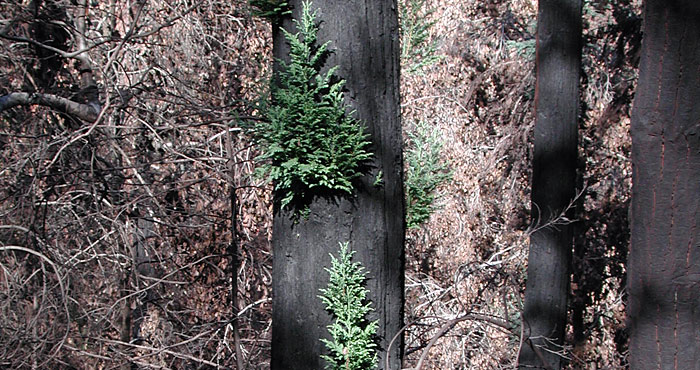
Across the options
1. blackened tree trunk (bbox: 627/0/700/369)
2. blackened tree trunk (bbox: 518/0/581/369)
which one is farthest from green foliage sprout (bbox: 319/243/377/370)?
blackened tree trunk (bbox: 518/0/581/369)

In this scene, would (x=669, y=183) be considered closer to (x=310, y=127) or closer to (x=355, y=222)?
(x=355, y=222)

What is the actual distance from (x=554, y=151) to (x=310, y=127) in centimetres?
572

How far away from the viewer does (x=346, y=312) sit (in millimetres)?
2318

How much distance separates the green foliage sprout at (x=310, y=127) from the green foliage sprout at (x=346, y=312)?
0.83 feet

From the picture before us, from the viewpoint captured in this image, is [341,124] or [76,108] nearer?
[341,124]

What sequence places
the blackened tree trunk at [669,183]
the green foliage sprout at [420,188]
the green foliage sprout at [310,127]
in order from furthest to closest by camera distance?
the blackened tree trunk at [669,183] → the green foliage sprout at [420,188] → the green foliage sprout at [310,127]

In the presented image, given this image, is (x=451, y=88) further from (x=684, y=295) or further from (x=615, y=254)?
(x=684, y=295)

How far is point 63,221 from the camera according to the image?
573 cm

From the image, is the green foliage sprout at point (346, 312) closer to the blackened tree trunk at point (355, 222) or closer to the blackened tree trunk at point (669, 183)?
the blackened tree trunk at point (355, 222)

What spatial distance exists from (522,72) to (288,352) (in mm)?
9168

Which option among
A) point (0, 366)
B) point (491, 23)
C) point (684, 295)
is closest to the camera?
point (684, 295)

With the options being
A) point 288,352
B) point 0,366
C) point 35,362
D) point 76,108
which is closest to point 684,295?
point 288,352

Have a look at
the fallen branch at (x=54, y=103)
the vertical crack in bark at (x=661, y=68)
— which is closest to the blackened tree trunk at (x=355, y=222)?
the vertical crack in bark at (x=661, y=68)

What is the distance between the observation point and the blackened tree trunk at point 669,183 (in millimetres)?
4266
